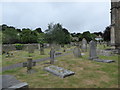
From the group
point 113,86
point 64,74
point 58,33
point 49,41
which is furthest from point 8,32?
point 113,86

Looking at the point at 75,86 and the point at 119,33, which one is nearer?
the point at 75,86

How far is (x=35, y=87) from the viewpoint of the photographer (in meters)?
3.94

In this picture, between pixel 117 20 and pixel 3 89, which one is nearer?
pixel 3 89

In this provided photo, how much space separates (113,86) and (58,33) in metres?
26.2

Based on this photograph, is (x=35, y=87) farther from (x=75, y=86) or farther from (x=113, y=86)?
(x=113, y=86)

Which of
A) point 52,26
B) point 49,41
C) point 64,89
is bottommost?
point 64,89

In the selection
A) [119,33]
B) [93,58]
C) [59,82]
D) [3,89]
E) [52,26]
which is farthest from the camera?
[52,26]

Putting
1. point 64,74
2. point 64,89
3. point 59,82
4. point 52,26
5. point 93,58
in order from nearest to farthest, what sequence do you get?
1. point 64,89
2. point 59,82
3. point 64,74
4. point 93,58
5. point 52,26

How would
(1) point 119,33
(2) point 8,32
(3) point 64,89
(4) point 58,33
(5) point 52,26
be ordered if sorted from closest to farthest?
(3) point 64,89, (1) point 119,33, (2) point 8,32, (4) point 58,33, (5) point 52,26

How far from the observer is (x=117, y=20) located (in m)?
15.3

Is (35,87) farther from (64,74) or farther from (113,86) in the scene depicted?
(113,86)

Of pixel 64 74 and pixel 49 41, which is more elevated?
pixel 49 41

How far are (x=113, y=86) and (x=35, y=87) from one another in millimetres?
3041

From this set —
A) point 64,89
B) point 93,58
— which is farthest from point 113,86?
point 93,58
